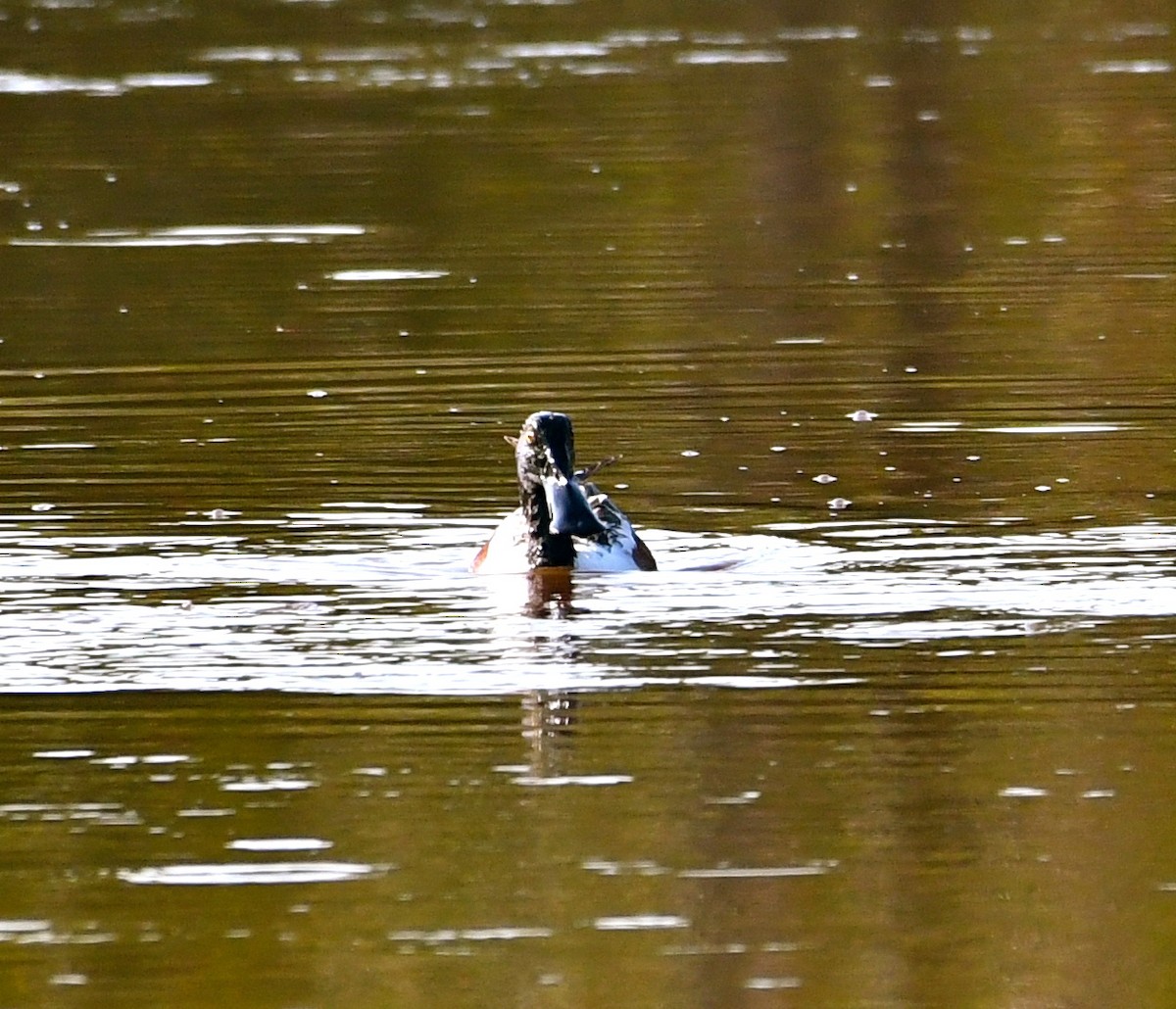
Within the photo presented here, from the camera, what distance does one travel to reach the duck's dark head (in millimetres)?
12898

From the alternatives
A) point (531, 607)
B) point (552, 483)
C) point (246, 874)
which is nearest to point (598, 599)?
point (531, 607)

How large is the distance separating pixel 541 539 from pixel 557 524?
3.9 inches

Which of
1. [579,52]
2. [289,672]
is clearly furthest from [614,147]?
[289,672]

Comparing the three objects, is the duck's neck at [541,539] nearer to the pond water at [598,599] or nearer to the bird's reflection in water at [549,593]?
the bird's reflection in water at [549,593]

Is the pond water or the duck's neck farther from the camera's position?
the duck's neck

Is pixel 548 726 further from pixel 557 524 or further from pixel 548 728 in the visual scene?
pixel 557 524

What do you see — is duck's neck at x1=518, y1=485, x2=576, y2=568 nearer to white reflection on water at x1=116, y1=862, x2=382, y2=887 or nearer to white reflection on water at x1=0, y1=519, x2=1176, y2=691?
white reflection on water at x1=0, y1=519, x2=1176, y2=691

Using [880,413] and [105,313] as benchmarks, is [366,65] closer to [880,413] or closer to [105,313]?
[105,313]

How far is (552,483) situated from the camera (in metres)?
13.0

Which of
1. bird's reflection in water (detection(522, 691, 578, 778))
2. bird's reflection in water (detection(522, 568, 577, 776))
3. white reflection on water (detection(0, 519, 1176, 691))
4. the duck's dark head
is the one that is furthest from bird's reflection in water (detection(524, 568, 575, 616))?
bird's reflection in water (detection(522, 691, 578, 778))

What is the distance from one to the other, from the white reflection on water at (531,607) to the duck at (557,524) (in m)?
0.09

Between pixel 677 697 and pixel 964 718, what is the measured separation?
38.0 inches

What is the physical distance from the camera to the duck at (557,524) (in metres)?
12.8

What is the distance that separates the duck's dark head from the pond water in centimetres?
25
